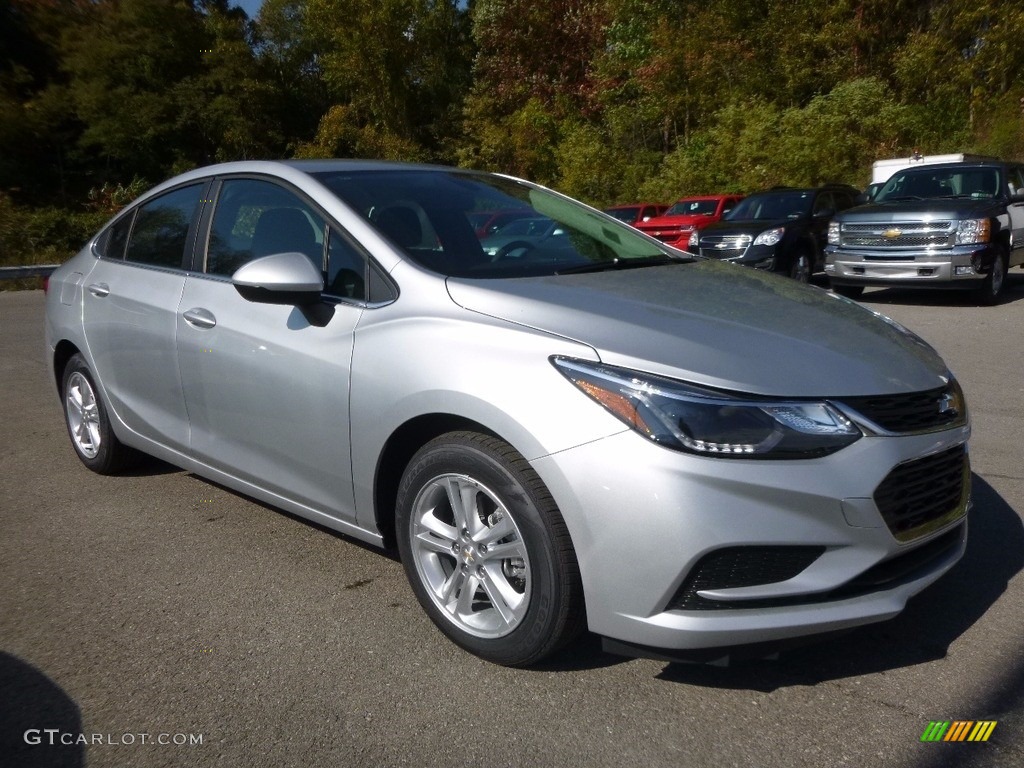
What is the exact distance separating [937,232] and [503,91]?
91.0 feet

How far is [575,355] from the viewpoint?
2.86m

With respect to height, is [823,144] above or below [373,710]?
above

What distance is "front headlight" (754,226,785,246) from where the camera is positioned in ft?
45.6

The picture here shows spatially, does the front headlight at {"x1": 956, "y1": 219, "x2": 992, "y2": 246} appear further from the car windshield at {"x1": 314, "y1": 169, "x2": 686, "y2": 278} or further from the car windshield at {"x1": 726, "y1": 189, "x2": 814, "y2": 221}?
the car windshield at {"x1": 314, "y1": 169, "x2": 686, "y2": 278}

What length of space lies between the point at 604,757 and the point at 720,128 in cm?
2764

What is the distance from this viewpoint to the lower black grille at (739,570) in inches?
105

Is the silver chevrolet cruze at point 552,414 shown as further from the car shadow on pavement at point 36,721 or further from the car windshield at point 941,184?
the car windshield at point 941,184

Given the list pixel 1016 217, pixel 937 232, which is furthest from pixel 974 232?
pixel 1016 217

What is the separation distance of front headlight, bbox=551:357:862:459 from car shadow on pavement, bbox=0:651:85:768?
1.79 meters

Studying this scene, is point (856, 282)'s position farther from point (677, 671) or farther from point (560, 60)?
point (560, 60)

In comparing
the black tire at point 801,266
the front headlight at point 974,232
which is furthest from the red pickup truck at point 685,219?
the front headlight at point 974,232

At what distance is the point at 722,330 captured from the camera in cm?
303

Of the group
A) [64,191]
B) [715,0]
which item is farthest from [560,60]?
[64,191]

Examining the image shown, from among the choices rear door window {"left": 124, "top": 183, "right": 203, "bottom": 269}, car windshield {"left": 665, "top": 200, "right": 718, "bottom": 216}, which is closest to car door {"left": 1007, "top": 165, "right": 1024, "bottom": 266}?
car windshield {"left": 665, "top": 200, "right": 718, "bottom": 216}
